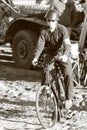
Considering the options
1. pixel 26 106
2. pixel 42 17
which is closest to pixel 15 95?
pixel 26 106

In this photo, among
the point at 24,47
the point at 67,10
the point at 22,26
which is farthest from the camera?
the point at 22,26

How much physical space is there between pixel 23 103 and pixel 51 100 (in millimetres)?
1850

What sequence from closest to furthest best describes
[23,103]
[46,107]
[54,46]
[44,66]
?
[44,66]
[54,46]
[46,107]
[23,103]

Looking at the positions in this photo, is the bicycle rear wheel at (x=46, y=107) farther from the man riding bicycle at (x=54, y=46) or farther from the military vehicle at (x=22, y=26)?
the military vehicle at (x=22, y=26)

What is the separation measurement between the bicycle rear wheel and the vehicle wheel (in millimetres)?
5689

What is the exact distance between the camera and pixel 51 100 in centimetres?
642

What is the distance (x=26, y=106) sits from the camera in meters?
7.96

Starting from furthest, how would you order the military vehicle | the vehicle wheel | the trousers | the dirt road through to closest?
the vehicle wheel < the military vehicle < the dirt road < the trousers

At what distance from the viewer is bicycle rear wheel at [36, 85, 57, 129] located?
20.5ft

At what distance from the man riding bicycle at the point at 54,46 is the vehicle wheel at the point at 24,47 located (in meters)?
5.80

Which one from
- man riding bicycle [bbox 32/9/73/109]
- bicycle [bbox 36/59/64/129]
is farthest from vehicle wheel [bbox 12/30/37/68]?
man riding bicycle [bbox 32/9/73/109]

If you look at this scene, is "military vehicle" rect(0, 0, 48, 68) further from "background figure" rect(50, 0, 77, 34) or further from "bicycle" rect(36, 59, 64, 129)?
A: "bicycle" rect(36, 59, 64, 129)

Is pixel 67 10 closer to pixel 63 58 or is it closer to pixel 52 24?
pixel 52 24

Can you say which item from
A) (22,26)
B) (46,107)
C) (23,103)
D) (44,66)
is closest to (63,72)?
(44,66)
